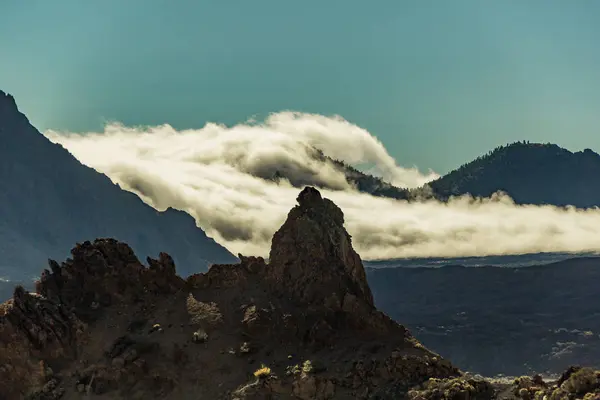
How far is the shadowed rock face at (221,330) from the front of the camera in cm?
8525

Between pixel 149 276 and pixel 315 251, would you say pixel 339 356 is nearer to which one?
pixel 315 251

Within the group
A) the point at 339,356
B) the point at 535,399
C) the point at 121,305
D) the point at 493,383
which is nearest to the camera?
the point at 535,399

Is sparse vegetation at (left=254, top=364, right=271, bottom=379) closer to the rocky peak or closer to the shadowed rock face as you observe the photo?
the shadowed rock face

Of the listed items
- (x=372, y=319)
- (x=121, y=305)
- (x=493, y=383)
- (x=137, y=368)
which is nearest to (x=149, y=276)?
(x=121, y=305)

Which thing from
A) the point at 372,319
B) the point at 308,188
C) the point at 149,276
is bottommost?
the point at 372,319

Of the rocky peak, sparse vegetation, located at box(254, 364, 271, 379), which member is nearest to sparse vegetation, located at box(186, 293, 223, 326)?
the rocky peak

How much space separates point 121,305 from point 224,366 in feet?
79.8

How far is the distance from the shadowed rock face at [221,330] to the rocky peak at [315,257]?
168mm

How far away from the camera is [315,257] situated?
10288cm

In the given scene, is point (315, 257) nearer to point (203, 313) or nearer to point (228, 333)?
point (228, 333)

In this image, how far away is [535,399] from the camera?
68.6 meters

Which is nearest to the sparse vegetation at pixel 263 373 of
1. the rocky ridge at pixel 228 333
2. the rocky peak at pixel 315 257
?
the rocky ridge at pixel 228 333

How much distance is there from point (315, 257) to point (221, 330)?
15249 millimetres

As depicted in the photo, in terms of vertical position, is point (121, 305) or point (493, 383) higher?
point (121, 305)
